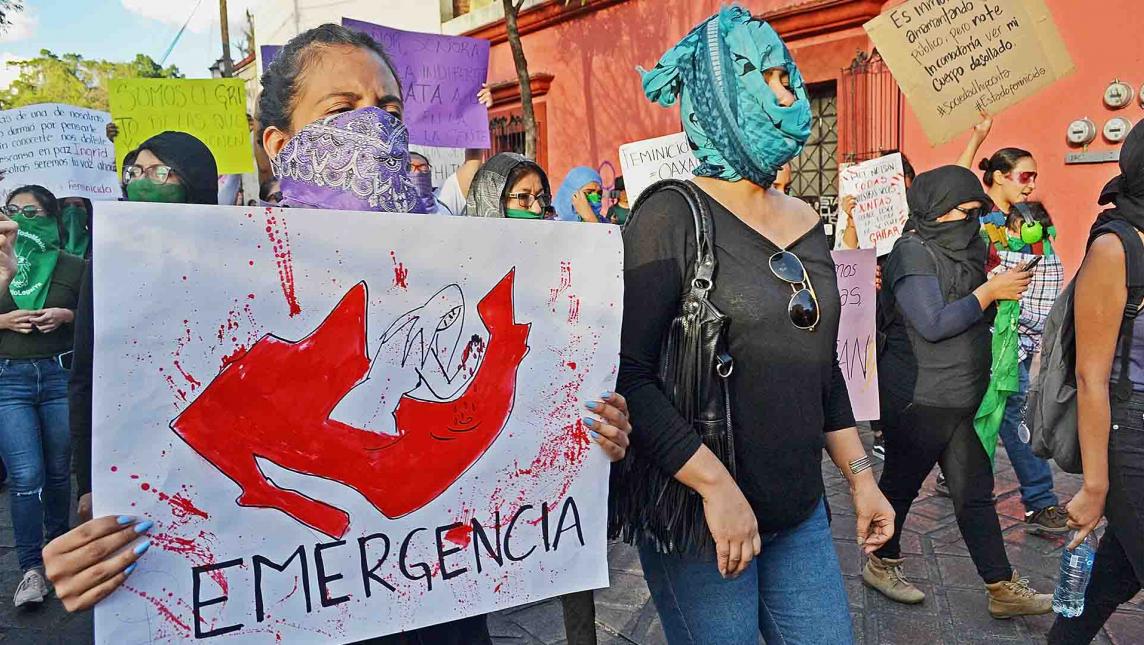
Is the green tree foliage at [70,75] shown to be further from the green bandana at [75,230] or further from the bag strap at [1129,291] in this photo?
the bag strap at [1129,291]

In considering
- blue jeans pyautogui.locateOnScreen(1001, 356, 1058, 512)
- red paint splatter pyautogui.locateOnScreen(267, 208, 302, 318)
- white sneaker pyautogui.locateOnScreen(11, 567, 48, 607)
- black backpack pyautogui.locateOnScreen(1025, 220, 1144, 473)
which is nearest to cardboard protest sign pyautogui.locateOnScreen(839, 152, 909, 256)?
blue jeans pyautogui.locateOnScreen(1001, 356, 1058, 512)

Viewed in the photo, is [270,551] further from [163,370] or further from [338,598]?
[163,370]

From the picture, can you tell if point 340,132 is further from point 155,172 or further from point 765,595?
point 765,595

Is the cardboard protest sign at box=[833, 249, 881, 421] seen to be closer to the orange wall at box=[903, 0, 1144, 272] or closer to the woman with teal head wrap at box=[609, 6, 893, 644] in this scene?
the woman with teal head wrap at box=[609, 6, 893, 644]

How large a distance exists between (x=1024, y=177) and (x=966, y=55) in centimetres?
84

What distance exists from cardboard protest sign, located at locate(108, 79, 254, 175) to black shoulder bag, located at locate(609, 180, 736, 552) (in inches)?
173

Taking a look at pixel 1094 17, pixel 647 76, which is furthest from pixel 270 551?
pixel 1094 17

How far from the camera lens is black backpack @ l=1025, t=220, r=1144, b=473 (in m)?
2.17

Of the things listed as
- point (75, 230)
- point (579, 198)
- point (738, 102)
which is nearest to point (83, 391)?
point (738, 102)

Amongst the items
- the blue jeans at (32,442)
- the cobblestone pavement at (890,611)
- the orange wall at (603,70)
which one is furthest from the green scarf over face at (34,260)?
the orange wall at (603,70)

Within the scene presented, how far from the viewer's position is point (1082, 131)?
7094mm

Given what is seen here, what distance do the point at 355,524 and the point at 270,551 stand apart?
14 centimetres

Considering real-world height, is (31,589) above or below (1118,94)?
below

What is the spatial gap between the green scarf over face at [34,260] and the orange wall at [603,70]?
311 inches
